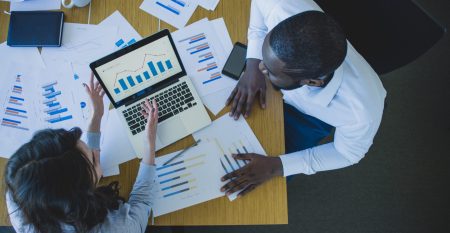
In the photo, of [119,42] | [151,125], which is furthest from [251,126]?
[119,42]

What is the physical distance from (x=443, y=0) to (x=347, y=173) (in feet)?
3.90

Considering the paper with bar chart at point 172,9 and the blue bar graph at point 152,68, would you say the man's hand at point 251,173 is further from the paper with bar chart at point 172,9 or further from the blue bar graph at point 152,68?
the paper with bar chart at point 172,9

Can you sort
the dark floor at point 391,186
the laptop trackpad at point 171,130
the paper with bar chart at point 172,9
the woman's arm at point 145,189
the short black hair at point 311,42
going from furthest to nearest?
the dark floor at point 391,186 → the paper with bar chart at point 172,9 → the laptop trackpad at point 171,130 → the woman's arm at point 145,189 → the short black hair at point 311,42

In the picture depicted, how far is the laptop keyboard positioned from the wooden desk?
3.6 inches

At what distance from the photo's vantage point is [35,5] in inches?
48.4

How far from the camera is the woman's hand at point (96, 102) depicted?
3.61 feet

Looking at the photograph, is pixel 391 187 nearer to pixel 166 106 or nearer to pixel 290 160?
pixel 290 160

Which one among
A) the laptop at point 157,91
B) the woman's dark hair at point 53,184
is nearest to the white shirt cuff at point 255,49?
the laptop at point 157,91

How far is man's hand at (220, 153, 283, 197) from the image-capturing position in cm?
106

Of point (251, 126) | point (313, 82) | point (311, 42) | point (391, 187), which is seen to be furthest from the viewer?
point (391, 187)

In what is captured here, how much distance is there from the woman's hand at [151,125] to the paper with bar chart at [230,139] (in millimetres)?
128

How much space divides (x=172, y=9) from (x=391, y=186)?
137 centimetres

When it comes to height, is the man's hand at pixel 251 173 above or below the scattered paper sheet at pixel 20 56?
below

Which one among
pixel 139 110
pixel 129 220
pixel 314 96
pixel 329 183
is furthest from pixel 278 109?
pixel 329 183
